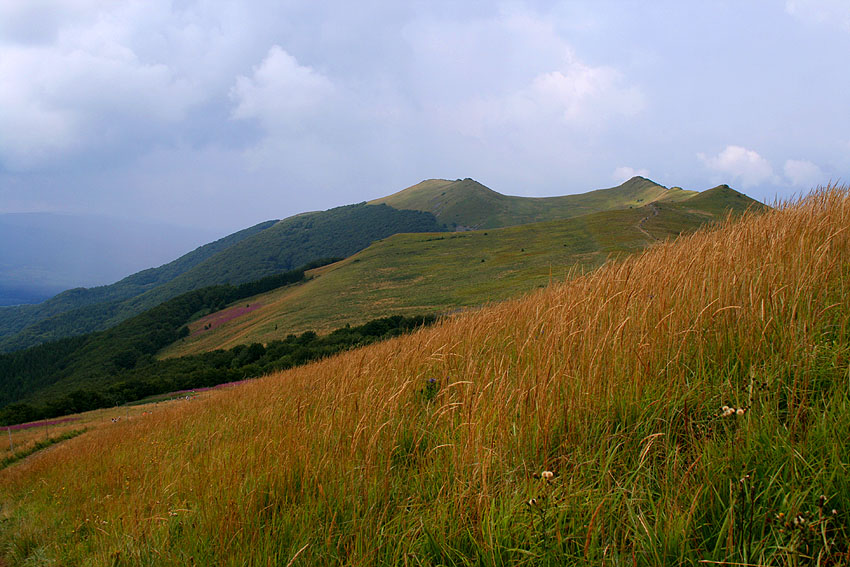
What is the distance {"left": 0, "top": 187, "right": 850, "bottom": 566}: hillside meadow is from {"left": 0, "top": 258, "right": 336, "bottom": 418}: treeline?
309 ft

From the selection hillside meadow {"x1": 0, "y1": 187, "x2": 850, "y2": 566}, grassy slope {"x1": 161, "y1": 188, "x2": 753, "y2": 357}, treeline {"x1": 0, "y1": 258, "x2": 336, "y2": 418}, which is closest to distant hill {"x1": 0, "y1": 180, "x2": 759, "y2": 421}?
grassy slope {"x1": 161, "y1": 188, "x2": 753, "y2": 357}

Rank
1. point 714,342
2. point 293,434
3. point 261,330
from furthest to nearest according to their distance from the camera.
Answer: point 261,330, point 293,434, point 714,342

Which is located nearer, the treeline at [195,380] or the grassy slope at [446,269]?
the treeline at [195,380]

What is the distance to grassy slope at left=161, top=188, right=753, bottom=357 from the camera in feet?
164

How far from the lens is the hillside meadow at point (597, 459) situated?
5.08 ft

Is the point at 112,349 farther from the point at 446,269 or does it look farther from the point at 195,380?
the point at 446,269

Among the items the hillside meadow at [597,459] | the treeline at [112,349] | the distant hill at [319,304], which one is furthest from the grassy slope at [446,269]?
the hillside meadow at [597,459]

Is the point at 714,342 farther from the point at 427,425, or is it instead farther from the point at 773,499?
the point at 427,425

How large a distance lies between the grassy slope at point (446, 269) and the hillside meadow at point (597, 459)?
3632 centimetres

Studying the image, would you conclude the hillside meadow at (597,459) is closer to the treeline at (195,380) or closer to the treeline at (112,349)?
the treeline at (195,380)

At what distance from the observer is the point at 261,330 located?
205ft

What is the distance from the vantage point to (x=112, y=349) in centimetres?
9669

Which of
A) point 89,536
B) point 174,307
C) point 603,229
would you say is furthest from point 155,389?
point 174,307

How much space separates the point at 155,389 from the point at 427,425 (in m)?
46.1
